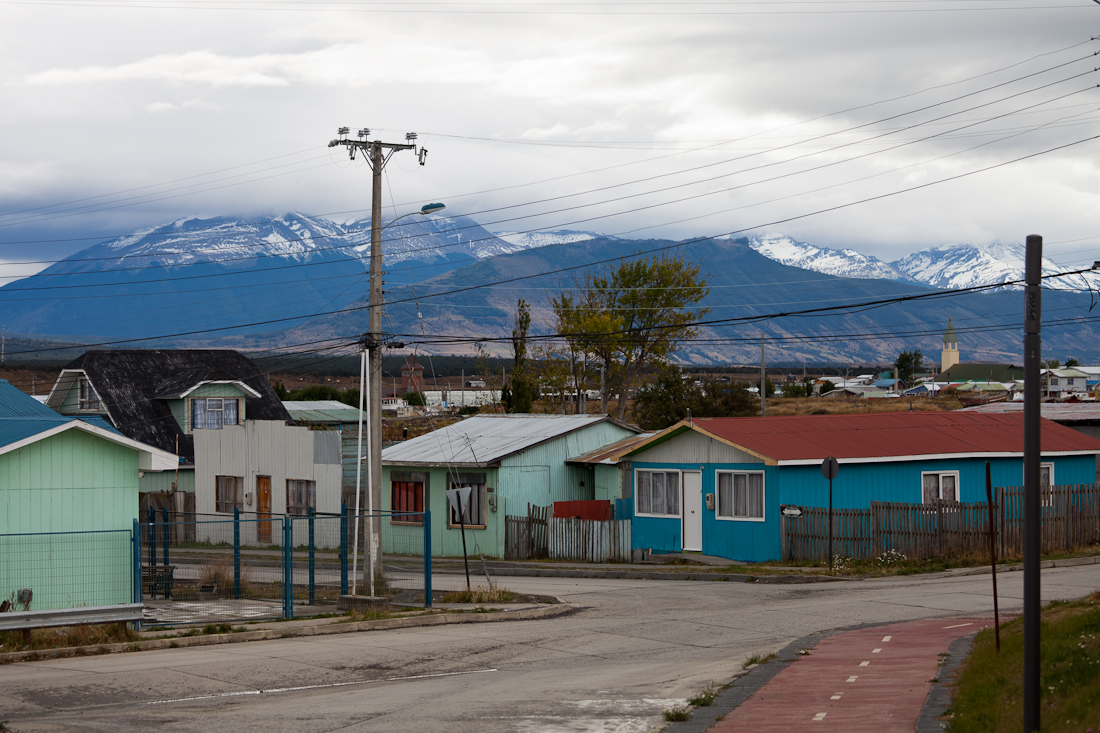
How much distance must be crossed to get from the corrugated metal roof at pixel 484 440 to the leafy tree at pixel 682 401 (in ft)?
70.9

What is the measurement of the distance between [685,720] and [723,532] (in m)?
21.7

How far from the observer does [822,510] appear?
29641 mm

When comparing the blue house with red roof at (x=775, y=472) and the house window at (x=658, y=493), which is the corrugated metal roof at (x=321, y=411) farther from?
the blue house with red roof at (x=775, y=472)

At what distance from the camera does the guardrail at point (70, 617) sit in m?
16.2

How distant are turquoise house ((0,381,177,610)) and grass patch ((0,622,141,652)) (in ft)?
4.95

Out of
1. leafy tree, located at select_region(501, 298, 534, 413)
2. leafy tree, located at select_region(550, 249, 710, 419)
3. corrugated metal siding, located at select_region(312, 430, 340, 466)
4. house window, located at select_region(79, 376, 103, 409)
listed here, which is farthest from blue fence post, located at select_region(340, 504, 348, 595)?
leafy tree, located at select_region(550, 249, 710, 419)

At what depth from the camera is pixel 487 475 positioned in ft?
119

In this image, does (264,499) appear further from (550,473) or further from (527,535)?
(527,535)

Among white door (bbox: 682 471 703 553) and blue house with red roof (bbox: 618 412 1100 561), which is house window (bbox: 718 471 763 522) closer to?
blue house with red roof (bbox: 618 412 1100 561)

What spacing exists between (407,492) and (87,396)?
68.3 ft

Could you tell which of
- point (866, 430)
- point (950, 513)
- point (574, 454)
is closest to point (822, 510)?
point (950, 513)

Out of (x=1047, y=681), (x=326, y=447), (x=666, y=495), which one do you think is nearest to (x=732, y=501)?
(x=666, y=495)

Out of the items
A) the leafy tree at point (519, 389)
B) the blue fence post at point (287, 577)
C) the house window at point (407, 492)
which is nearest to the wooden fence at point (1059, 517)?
the house window at point (407, 492)

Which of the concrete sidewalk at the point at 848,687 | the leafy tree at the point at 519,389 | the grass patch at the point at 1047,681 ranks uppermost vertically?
the leafy tree at the point at 519,389
